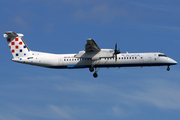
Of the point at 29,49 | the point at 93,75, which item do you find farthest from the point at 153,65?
the point at 29,49

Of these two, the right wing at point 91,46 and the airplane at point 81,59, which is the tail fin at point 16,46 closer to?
the airplane at point 81,59

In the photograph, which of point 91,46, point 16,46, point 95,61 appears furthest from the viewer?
point 16,46

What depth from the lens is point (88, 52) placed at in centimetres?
4625

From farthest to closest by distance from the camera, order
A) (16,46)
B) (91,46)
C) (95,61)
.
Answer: (16,46) → (95,61) → (91,46)

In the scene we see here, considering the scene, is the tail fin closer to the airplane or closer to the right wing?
the airplane

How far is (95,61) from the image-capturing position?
47156 mm

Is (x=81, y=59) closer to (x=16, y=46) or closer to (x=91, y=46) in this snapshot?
(x=91, y=46)

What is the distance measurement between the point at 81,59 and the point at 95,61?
2003 millimetres

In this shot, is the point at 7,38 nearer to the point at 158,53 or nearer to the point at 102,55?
the point at 102,55

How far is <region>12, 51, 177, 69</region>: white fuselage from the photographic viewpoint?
47219 mm

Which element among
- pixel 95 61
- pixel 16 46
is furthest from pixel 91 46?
pixel 16 46

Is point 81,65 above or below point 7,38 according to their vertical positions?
below

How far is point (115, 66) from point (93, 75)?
3438 millimetres

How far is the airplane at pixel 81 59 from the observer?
47.2 metres
